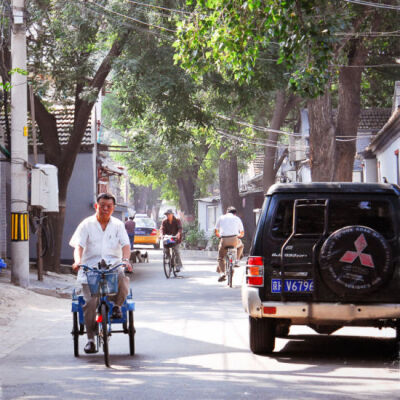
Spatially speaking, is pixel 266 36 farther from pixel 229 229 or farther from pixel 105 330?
pixel 105 330

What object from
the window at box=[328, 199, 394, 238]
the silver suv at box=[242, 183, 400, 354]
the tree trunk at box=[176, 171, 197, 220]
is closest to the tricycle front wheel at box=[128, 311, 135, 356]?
the silver suv at box=[242, 183, 400, 354]

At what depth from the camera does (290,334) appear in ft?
40.0

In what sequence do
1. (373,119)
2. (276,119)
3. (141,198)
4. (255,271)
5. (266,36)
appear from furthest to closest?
(141,198) → (373,119) → (276,119) → (266,36) → (255,271)

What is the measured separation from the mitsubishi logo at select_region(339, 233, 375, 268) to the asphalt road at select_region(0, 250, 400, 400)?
3.52 feet

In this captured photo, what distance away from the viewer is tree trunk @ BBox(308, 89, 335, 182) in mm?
22766

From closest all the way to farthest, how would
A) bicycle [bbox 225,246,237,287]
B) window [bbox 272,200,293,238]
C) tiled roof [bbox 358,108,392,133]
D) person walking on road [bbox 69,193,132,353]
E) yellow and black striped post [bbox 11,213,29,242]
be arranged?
window [bbox 272,200,293,238]
person walking on road [bbox 69,193,132,353]
yellow and black striped post [bbox 11,213,29,242]
bicycle [bbox 225,246,237,287]
tiled roof [bbox 358,108,392,133]

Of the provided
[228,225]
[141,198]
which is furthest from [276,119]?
[141,198]

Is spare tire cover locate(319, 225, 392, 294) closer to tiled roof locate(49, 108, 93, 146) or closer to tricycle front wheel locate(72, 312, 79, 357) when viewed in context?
tricycle front wheel locate(72, 312, 79, 357)

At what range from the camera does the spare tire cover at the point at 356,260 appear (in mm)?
9180

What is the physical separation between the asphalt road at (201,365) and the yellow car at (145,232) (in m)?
39.9

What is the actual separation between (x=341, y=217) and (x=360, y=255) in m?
0.64

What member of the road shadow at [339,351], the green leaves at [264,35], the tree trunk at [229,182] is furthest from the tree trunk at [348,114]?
the tree trunk at [229,182]

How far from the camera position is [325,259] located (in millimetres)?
9281

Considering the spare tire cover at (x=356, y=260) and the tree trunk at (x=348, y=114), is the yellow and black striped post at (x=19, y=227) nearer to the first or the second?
the tree trunk at (x=348, y=114)
